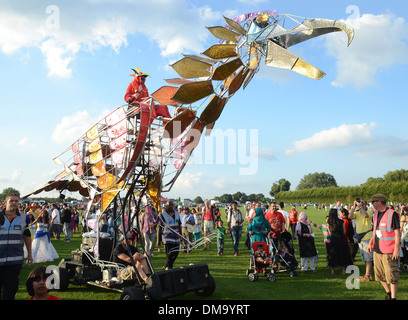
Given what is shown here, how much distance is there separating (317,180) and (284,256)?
448 ft

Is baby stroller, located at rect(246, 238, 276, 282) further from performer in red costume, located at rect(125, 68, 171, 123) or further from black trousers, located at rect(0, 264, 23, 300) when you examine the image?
black trousers, located at rect(0, 264, 23, 300)

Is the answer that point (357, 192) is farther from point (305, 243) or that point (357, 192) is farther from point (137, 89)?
point (137, 89)

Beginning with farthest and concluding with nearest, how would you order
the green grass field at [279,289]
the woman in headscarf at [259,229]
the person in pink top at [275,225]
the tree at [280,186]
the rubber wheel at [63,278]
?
1. the tree at [280,186]
2. the person in pink top at [275,225]
3. the woman in headscarf at [259,229]
4. the rubber wheel at [63,278]
5. the green grass field at [279,289]

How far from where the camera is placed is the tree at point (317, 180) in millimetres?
136750

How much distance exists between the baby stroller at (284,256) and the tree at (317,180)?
439 ft

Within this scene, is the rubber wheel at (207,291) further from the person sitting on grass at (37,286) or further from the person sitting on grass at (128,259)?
the person sitting on grass at (37,286)

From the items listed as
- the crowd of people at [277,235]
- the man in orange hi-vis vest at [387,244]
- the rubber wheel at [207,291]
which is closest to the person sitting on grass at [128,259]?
the crowd of people at [277,235]

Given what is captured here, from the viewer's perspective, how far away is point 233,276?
8477mm

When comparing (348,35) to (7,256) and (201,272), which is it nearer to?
(201,272)

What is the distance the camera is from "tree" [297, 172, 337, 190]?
137 meters

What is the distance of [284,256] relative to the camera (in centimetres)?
847

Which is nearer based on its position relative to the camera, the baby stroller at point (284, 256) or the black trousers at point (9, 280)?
the black trousers at point (9, 280)
